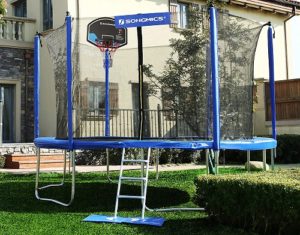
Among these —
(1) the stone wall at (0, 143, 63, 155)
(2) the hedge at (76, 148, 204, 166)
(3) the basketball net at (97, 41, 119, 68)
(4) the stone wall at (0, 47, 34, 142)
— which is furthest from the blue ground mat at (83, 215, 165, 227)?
(4) the stone wall at (0, 47, 34, 142)

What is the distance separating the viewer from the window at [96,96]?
9508mm

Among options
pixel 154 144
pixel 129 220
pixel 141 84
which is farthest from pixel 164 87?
pixel 129 220

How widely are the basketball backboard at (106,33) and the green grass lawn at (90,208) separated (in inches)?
119

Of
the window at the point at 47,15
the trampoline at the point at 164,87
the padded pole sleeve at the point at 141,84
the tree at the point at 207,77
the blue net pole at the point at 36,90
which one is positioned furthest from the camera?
the window at the point at 47,15

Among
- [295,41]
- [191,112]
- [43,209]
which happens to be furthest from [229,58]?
[295,41]

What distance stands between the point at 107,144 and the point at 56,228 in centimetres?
175

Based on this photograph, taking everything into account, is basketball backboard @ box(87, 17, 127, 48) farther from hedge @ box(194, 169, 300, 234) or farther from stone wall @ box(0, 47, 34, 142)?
stone wall @ box(0, 47, 34, 142)

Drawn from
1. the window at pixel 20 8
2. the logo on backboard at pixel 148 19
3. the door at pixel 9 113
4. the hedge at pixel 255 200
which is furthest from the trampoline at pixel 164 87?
the window at pixel 20 8

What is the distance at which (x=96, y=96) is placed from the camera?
10.3 meters

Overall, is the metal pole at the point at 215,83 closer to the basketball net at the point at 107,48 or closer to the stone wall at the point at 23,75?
the basketball net at the point at 107,48

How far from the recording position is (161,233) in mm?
6012

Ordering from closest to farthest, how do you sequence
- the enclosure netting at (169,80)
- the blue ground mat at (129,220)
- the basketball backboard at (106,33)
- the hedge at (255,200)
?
the hedge at (255,200) → the blue ground mat at (129,220) → the enclosure netting at (169,80) → the basketball backboard at (106,33)

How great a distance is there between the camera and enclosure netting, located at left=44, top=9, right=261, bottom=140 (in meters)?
8.38

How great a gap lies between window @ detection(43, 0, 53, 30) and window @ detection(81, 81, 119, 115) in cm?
861
